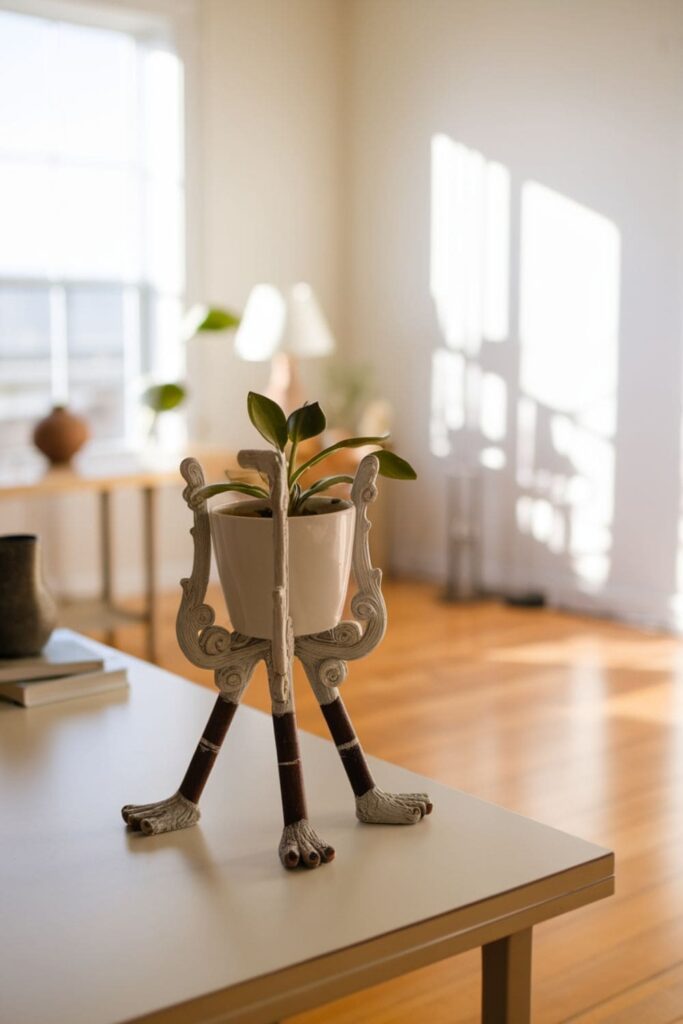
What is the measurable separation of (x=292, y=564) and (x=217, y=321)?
3.97 m

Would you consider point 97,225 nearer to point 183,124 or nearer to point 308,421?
point 183,124

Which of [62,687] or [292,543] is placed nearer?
[292,543]

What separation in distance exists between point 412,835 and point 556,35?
442cm

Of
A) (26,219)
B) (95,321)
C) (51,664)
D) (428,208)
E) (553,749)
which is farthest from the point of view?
(428,208)

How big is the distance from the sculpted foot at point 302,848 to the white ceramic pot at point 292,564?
0.23 m

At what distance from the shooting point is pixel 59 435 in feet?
14.9

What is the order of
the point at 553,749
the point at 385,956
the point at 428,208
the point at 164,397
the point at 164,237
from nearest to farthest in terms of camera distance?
the point at 385,956 → the point at 553,749 → the point at 164,397 → the point at 164,237 → the point at 428,208

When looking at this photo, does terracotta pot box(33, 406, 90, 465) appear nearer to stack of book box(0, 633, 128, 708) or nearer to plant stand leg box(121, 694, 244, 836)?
stack of book box(0, 633, 128, 708)

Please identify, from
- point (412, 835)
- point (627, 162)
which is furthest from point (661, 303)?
point (412, 835)

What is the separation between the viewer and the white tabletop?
1209 millimetres

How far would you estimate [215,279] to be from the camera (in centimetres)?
577

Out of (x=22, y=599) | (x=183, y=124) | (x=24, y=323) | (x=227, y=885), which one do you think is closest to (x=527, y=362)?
(x=183, y=124)

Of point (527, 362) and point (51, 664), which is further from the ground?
point (527, 362)

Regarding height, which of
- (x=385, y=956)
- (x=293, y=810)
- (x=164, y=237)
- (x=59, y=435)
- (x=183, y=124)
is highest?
(x=183, y=124)
